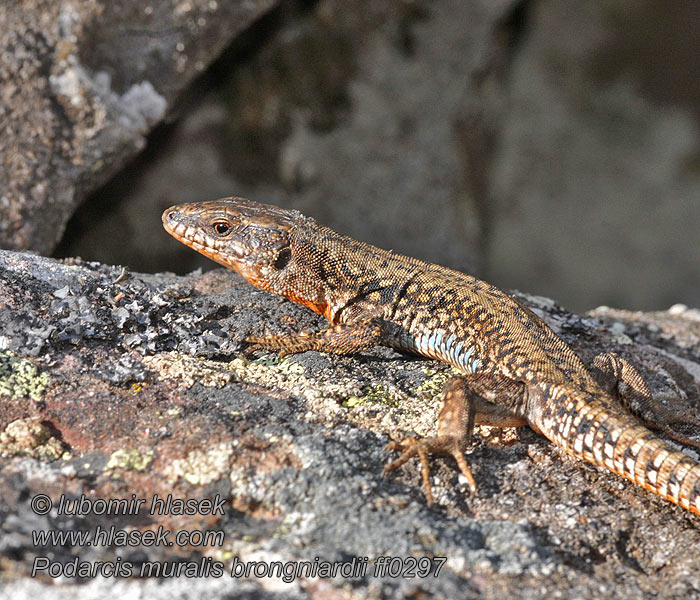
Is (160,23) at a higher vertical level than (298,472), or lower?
higher

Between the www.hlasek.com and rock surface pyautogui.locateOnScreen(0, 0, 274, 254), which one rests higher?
rock surface pyautogui.locateOnScreen(0, 0, 274, 254)

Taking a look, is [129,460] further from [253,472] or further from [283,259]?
[283,259]

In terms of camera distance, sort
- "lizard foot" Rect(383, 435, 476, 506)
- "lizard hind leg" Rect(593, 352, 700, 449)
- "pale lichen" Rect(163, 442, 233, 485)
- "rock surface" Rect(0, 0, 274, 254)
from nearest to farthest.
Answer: "pale lichen" Rect(163, 442, 233, 485) → "lizard foot" Rect(383, 435, 476, 506) → "lizard hind leg" Rect(593, 352, 700, 449) → "rock surface" Rect(0, 0, 274, 254)

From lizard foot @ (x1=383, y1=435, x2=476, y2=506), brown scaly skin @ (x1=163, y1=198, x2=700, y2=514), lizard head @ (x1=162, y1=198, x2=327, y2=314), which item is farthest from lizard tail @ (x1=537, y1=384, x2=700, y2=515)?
lizard head @ (x1=162, y1=198, x2=327, y2=314)

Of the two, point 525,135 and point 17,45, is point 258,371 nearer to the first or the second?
point 17,45

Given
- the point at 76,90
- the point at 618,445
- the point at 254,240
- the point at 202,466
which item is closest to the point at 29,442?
A: the point at 202,466

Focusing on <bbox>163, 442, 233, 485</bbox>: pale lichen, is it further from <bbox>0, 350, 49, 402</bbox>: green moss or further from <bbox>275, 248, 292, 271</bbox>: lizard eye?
<bbox>275, 248, 292, 271</bbox>: lizard eye

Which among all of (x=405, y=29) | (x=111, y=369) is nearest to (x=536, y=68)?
Answer: (x=405, y=29)
